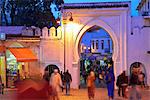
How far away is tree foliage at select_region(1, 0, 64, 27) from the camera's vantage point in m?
49.0

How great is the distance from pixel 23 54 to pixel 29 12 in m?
17.5

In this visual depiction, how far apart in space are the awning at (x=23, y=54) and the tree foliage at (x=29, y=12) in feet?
48.5

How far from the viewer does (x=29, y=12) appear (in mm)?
49594

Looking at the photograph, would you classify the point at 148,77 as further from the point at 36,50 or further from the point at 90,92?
the point at 90,92

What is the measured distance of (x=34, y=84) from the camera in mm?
14078

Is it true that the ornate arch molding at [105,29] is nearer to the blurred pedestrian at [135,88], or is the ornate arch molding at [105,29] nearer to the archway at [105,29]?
the archway at [105,29]

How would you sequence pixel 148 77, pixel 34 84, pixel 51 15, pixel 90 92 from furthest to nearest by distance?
pixel 51 15 → pixel 148 77 → pixel 90 92 → pixel 34 84

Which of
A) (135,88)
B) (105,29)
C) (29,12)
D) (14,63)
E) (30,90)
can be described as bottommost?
(135,88)

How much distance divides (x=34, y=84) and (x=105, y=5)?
19719mm

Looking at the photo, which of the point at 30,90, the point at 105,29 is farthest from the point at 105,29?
the point at 30,90

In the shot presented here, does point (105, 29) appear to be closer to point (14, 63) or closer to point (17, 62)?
point (17, 62)

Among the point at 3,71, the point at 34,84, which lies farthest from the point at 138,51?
the point at 34,84

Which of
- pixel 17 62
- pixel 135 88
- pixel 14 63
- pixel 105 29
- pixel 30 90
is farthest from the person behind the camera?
pixel 14 63

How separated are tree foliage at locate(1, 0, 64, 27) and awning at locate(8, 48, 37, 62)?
1480 cm
